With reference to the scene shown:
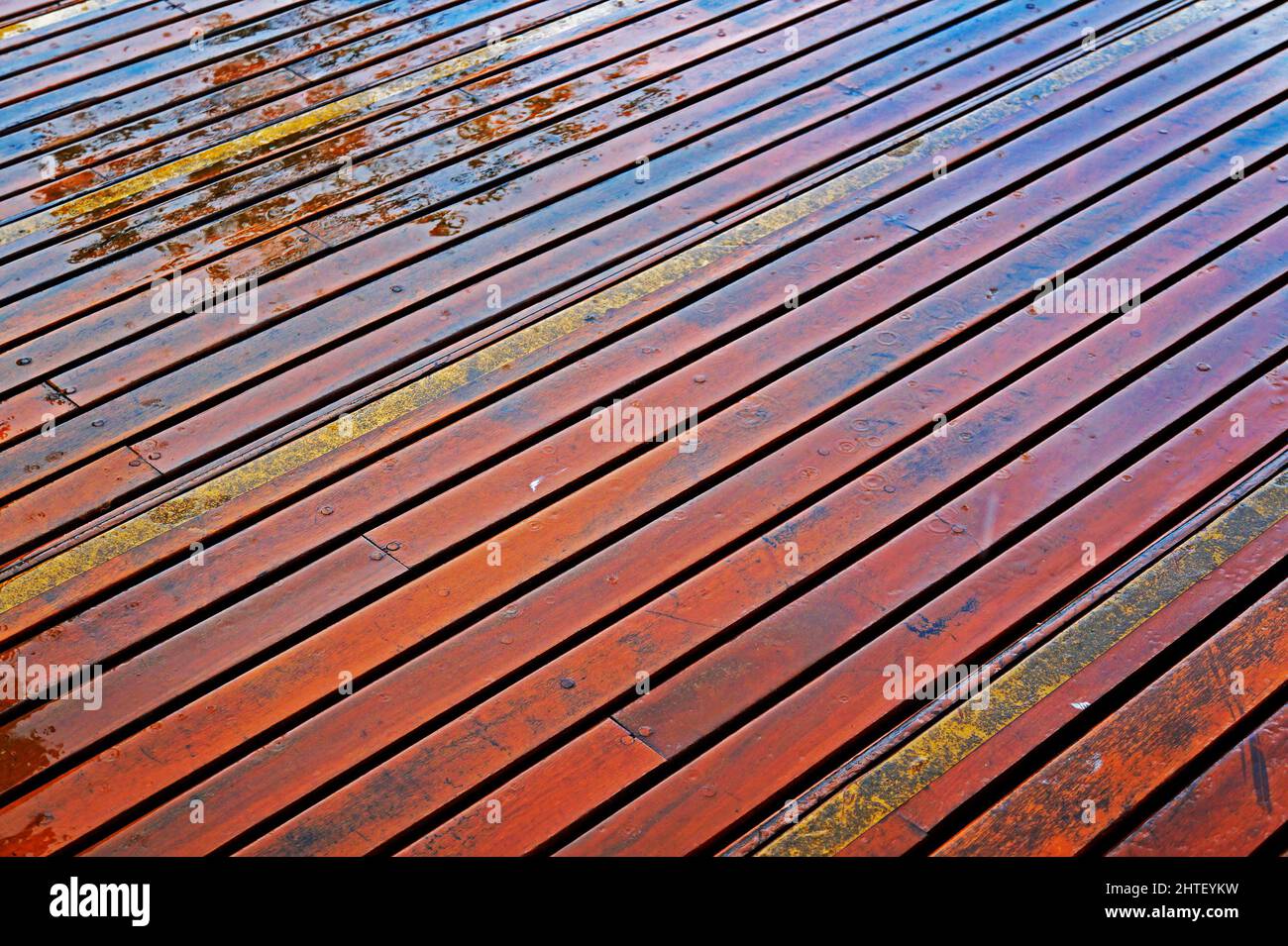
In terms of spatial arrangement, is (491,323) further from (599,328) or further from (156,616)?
(156,616)

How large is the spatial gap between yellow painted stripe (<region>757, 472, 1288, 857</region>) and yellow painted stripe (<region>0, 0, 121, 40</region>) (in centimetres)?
311

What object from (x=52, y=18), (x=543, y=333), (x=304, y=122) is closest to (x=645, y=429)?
(x=543, y=333)

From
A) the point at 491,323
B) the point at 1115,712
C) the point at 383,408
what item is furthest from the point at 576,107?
the point at 1115,712

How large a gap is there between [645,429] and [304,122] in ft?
4.64

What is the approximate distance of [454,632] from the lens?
77.6 inches

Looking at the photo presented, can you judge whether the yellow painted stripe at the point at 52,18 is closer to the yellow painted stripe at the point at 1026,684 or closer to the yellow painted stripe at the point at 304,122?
the yellow painted stripe at the point at 304,122

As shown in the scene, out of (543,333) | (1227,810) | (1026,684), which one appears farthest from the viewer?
(543,333)

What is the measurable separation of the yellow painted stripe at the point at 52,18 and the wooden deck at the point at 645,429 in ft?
0.07

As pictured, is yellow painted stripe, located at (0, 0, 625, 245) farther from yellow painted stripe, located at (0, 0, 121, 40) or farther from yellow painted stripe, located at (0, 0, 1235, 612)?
yellow painted stripe, located at (0, 0, 1235, 612)

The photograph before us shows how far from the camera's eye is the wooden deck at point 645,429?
1792 mm

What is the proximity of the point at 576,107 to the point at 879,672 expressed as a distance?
71.9 inches

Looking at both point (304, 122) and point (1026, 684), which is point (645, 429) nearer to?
point (1026, 684)

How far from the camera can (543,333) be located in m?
2.52

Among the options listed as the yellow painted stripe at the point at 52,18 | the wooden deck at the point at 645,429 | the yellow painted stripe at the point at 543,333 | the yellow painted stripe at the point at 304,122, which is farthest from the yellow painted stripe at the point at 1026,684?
the yellow painted stripe at the point at 52,18
